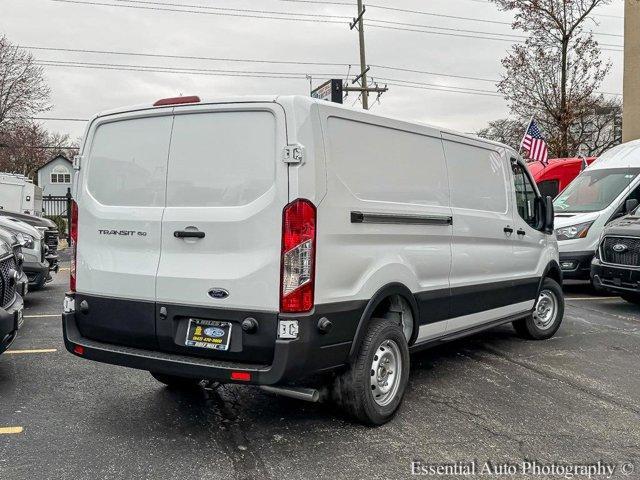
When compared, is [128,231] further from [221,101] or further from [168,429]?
[168,429]

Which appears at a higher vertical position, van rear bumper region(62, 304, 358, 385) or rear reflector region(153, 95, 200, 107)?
rear reflector region(153, 95, 200, 107)

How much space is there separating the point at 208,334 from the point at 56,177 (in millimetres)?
64624

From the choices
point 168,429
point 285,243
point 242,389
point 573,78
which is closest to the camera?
point 285,243

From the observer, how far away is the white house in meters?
62.1

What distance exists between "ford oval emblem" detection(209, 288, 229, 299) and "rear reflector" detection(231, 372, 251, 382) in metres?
0.46

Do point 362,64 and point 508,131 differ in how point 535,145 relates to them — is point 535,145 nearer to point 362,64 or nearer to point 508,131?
point 362,64

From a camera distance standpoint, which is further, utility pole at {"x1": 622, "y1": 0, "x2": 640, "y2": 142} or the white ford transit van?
utility pole at {"x1": 622, "y1": 0, "x2": 640, "y2": 142}

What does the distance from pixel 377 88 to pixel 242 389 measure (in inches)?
1007

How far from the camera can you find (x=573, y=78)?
23.7 m

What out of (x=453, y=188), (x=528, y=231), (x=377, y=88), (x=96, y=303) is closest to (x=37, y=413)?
(x=96, y=303)

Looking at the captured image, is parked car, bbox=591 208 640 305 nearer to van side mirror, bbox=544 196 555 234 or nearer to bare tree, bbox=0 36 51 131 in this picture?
van side mirror, bbox=544 196 555 234

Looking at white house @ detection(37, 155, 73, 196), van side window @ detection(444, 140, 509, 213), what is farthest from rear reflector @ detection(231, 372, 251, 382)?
white house @ detection(37, 155, 73, 196)

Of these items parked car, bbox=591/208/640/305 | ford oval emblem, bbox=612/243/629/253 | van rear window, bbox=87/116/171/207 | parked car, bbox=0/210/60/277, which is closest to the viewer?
→ van rear window, bbox=87/116/171/207

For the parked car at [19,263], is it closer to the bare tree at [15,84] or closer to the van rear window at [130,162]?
the van rear window at [130,162]
